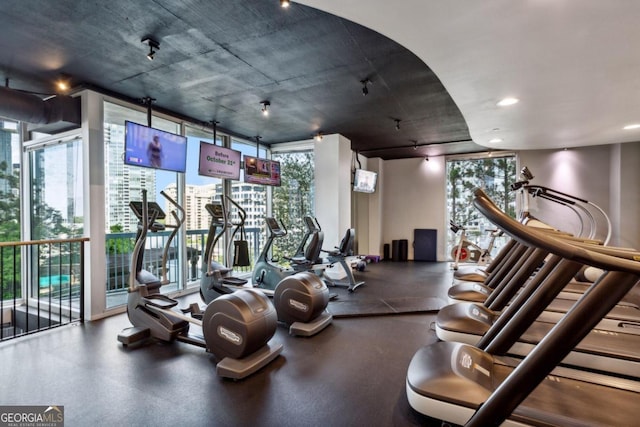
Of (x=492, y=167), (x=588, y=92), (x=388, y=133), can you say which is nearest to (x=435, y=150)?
(x=492, y=167)

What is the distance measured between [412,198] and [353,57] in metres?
6.34

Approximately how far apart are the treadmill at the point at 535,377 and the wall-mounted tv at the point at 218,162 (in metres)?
4.50

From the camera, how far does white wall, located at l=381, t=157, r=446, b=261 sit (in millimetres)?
8711

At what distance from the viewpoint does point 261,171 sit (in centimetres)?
635

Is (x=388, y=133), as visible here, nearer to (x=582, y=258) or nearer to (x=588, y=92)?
(x=588, y=92)

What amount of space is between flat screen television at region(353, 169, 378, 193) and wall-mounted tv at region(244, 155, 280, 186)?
73.4 inches

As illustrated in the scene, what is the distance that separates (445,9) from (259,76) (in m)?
2.45

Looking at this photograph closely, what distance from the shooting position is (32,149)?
15.3 feet

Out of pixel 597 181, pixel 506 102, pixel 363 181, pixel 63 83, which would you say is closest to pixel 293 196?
pixel 363 181

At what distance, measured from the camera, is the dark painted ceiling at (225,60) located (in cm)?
259

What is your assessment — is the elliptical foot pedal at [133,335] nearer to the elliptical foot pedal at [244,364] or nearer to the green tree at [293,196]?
the elliptical foot pedal at [244,364]

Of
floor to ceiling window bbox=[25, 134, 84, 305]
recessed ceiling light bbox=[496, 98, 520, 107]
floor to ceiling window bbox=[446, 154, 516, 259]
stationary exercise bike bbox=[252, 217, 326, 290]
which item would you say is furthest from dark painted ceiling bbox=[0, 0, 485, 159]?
floor to ceiling window bbox=[446, 154, 516, 259]

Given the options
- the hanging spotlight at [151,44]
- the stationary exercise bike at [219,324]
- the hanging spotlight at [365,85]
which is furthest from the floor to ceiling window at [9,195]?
the hanging spotlight at [365,85]

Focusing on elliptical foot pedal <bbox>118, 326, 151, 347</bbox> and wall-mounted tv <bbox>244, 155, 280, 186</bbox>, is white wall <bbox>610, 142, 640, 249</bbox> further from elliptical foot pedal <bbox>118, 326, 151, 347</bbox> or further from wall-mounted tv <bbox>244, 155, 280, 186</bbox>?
elliptical foot pedal <bbox>118, 326, 151, 347</bbox>
